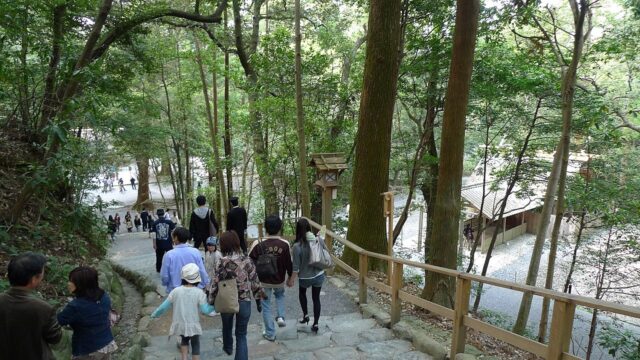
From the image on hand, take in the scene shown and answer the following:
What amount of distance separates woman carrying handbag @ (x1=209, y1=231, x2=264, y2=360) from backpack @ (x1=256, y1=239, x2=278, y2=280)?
0.40 metres

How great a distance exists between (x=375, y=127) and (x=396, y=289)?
354cm

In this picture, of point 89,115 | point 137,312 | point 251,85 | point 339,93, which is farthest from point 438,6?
point 137,312

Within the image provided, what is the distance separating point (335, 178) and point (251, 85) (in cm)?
551

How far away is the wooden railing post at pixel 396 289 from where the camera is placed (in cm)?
560

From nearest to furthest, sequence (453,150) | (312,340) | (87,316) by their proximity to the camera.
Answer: (87,316) < (312,340) < (453,150)

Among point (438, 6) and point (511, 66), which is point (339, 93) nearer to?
point (438, 6)

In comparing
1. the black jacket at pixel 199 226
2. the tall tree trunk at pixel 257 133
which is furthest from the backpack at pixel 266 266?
the tall tree trunk at pixel 257 133

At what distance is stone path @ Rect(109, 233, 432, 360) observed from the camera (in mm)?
4844

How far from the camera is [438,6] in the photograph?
1095 cm

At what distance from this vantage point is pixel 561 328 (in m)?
3.43

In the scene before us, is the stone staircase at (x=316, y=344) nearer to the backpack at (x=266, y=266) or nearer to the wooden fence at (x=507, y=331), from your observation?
the wooden fence at (x=507, y=331)

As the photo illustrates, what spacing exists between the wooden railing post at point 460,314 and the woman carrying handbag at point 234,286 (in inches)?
83.3

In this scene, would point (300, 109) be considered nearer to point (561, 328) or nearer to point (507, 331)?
point (507, 331)

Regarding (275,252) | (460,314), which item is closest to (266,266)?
(275,252)
